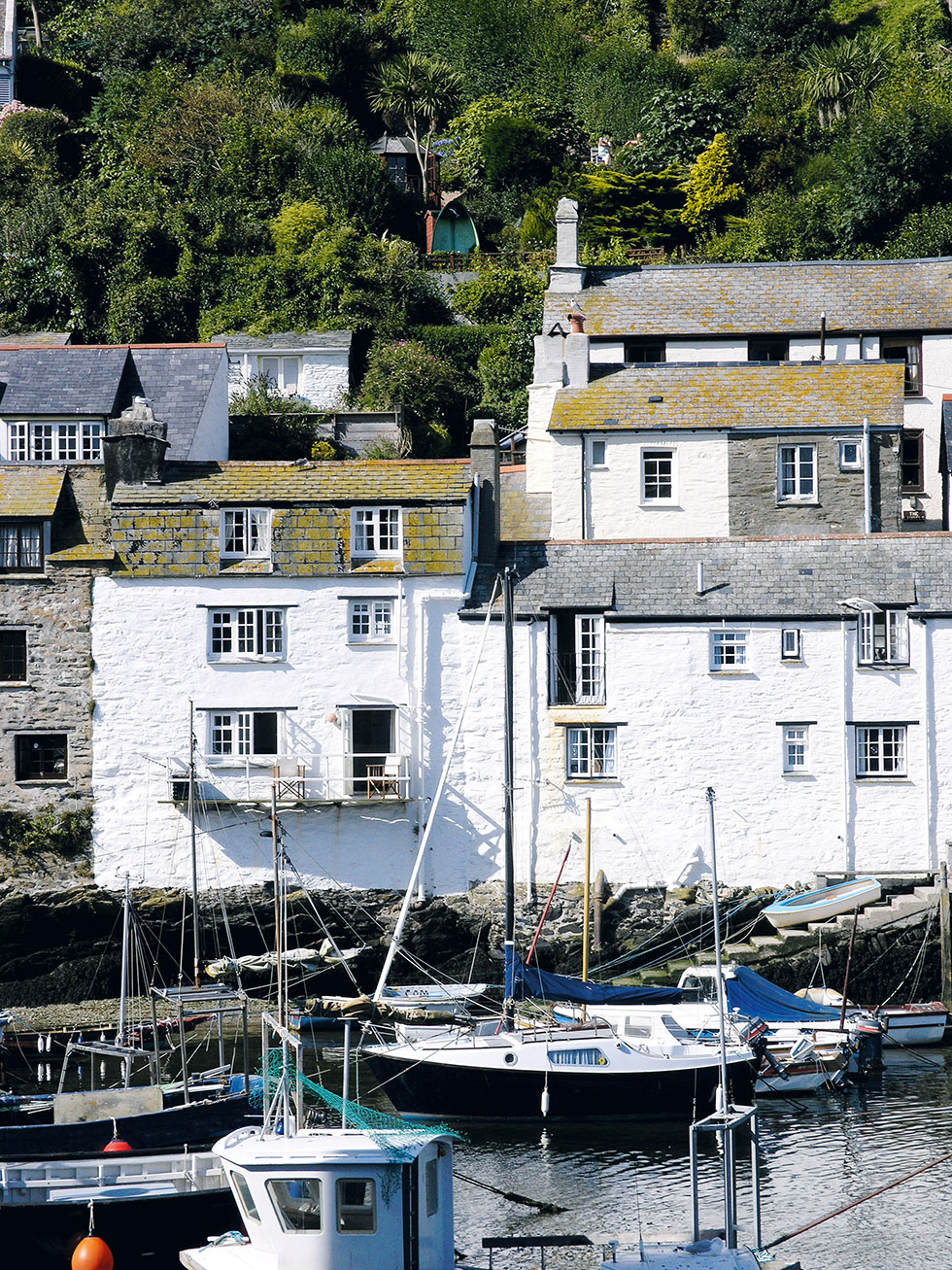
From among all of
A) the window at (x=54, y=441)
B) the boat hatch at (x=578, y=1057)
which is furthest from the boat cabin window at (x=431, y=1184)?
the window at (x=54, y=441)

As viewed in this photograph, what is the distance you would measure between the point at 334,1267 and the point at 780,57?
70.7m

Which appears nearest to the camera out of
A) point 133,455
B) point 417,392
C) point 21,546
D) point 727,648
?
point 727,648

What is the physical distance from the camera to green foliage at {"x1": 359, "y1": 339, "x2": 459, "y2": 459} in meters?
61.1

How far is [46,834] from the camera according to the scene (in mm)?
43844

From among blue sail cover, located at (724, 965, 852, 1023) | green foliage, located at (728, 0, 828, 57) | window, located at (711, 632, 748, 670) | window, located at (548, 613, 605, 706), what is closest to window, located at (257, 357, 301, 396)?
window, located at (548, 613, 605, 706)

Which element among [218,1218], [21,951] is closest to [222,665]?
[21,951]

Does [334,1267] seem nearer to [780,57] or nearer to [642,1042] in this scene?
[642,1042]

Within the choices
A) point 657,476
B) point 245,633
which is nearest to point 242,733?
point 245,633

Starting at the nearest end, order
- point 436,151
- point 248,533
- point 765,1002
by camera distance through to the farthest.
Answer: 1. point 765,1002
2. point 248,533
3. point 436,151

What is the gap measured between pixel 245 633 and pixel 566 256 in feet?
63.2

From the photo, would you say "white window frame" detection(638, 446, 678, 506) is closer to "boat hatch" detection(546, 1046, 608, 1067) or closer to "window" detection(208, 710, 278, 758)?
"window" detection(208, 710, 278, 758)

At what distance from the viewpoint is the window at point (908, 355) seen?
54.5 metres

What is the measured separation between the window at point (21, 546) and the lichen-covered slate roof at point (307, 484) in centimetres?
221

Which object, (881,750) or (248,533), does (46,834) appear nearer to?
(248,533)
